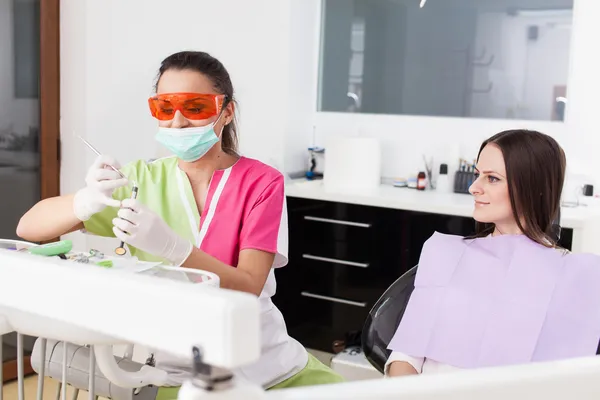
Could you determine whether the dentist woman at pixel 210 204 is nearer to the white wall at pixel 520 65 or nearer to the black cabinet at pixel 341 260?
the black cabinet at pixel 341 260

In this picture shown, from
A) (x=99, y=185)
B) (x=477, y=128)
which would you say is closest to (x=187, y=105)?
(x=99, y=185)

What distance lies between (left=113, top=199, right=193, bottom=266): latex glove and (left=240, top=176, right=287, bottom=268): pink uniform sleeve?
249 millimetres

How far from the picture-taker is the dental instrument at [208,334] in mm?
426

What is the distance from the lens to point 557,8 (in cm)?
330

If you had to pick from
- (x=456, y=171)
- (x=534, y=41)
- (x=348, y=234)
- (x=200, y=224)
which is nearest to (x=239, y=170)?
(x=200, y=224)

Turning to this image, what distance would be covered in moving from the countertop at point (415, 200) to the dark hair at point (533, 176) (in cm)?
119

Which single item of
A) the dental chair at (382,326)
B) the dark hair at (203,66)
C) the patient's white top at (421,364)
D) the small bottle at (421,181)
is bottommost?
the patient's white top at (421,364)

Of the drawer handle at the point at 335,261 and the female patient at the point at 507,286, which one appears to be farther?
the drawer handle at the point at 335,261

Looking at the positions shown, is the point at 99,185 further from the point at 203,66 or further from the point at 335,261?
the point at 335,261

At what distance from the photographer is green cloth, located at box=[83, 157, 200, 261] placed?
1.69 meters

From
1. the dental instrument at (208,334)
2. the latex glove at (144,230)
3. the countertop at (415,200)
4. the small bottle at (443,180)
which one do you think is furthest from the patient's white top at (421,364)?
the small bottle at (443,180)

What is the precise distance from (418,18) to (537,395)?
332 cm

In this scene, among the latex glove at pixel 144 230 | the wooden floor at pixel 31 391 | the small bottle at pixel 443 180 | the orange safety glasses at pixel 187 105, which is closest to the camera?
the latex glove at pixel 144 230

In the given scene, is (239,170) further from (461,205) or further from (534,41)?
(534,41)
